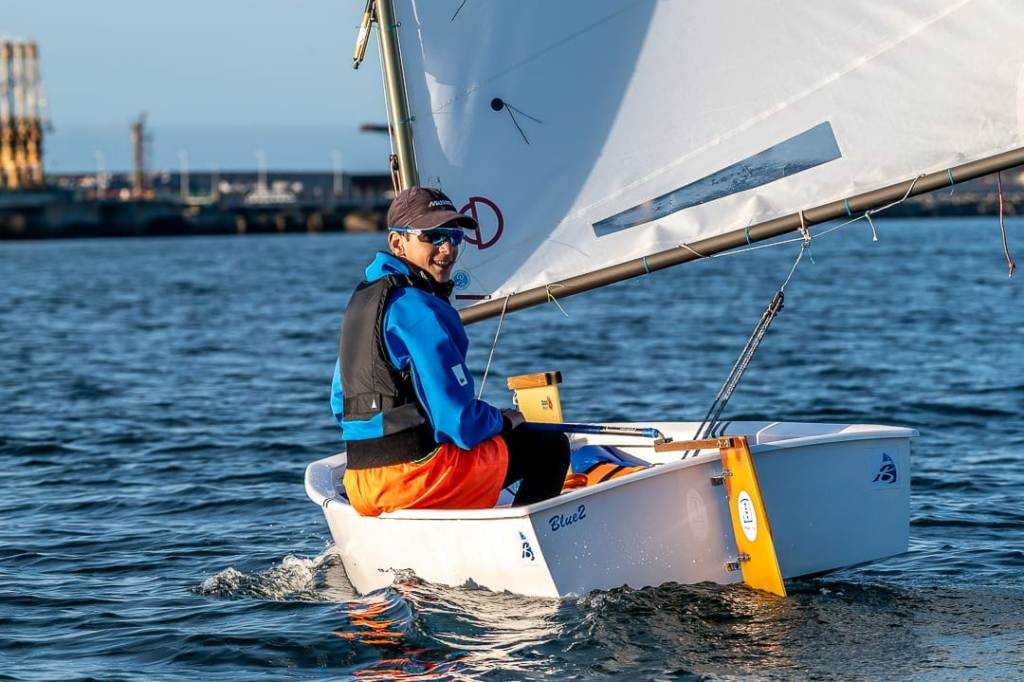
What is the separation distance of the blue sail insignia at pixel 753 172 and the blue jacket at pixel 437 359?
1.35m

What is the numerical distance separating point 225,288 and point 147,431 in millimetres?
25337

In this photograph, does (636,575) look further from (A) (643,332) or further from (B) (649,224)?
(A) (643,332)

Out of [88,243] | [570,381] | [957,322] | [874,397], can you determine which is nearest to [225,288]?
[957,322]

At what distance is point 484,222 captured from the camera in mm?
7070

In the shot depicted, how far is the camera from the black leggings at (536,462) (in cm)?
622

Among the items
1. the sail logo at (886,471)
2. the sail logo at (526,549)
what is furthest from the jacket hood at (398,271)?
the sail logo at (886,471)

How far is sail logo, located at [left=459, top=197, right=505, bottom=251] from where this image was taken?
7.04m

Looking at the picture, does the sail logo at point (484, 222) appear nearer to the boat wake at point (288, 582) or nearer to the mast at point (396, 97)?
the mast at point (396, 97)

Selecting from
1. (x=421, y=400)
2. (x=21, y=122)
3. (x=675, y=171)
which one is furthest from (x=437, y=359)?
(x=21, y=122)

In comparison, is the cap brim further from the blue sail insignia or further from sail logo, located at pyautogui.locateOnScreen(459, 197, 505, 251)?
the blue sail insignia

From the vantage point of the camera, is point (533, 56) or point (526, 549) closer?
point (526, 549)

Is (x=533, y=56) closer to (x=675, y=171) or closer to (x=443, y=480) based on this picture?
(x=675, y=171)

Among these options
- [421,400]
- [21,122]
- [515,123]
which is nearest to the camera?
[421,400]

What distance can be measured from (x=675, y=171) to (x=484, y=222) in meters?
0.93
